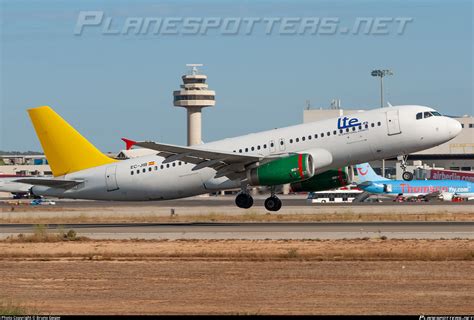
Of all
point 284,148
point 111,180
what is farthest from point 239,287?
point 111,180

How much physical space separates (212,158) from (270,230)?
644 centimetres

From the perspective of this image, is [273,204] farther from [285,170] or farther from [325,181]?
[285,170]

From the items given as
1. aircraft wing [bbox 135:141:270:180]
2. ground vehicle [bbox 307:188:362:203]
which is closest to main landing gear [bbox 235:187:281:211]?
aircraft wing [bbox 135:141:270:180]

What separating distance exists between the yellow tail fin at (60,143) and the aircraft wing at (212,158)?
6.90m

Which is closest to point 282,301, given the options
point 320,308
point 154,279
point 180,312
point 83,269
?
point 320,308

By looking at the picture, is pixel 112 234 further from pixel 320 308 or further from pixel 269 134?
pixel 320 308

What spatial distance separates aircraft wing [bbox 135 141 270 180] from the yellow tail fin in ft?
22.6

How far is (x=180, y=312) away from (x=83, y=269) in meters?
9.77

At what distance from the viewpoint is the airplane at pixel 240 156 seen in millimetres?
48844

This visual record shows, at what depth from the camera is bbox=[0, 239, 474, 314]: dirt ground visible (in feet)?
73.5

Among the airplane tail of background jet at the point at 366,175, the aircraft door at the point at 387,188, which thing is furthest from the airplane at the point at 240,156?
the aircraft door at the point at 387,188

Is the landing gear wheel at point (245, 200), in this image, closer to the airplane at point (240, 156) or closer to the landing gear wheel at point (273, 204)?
the airplane at point (240, 156)

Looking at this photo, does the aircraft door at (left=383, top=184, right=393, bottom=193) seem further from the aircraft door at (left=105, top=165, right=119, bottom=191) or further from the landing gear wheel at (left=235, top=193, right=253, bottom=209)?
the aircraft door at (left=105, top=165, right=119, bottom=191)

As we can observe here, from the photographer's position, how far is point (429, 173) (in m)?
134
